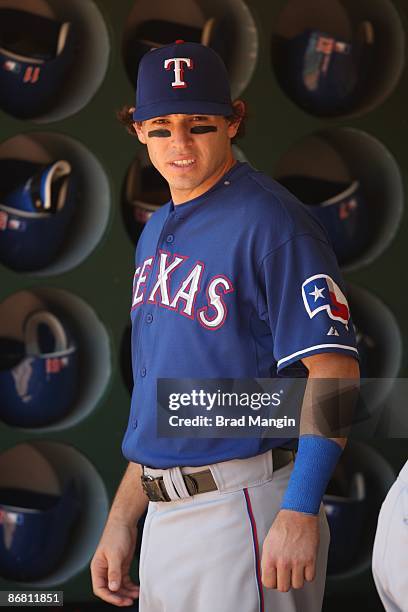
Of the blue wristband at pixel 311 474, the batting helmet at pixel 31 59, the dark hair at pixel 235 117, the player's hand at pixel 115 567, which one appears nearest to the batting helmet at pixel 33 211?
the batting helmet at pixel 31 59

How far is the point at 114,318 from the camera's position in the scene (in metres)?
2.46

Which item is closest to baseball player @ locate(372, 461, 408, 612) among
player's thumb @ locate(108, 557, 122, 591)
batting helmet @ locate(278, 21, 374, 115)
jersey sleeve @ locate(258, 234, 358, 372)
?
jersey sleeve @ locate(258, 234, 358, 372)

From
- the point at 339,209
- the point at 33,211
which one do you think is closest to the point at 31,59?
the point at 33,211

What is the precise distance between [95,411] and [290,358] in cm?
113

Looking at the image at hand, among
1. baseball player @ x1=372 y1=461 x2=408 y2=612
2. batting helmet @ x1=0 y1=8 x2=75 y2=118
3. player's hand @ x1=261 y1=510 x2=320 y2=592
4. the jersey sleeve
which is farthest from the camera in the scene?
batting helmet @ x1=0 y1=8 x2=75 y2=118

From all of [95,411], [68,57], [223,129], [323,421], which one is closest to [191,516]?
[323,421]

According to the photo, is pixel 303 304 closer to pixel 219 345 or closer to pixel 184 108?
pixel 219 345

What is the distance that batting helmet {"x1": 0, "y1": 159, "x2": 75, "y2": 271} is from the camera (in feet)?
7.89

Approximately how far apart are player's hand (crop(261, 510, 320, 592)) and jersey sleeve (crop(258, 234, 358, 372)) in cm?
23

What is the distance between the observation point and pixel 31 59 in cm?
239

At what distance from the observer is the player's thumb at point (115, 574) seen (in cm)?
167

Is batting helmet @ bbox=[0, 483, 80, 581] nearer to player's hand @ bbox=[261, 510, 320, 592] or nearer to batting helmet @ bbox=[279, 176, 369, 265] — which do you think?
batting helmet @ bbox=[279, 176, 369, 265]

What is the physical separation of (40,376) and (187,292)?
0.96 m

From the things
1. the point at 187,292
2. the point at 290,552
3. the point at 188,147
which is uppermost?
the point at 188,147
